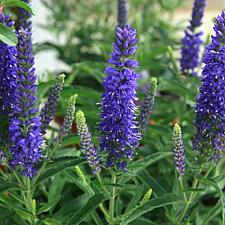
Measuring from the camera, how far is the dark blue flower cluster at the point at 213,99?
117 centimetres

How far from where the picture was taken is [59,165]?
1.30 metres

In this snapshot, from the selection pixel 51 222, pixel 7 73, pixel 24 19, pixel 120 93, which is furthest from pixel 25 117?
pixel 24 19

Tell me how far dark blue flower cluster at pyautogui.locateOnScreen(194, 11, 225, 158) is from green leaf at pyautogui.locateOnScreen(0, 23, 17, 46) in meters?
0.44

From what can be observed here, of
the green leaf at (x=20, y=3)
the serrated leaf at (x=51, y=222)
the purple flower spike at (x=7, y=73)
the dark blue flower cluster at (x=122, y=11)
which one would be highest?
the dark blue flower cluster at (x=122, y=11)

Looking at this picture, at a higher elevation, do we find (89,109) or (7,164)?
(89,109)

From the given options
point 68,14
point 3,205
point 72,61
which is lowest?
point 3,205

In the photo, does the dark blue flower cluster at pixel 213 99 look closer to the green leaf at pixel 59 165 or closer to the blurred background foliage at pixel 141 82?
the blurred background foliage at pixel 141 82

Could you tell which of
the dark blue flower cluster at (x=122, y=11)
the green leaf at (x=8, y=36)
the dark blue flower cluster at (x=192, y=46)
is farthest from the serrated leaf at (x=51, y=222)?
the dark blue flower cluster at (x=122, y=11)

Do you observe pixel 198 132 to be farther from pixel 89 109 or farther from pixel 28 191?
pixel 89 109

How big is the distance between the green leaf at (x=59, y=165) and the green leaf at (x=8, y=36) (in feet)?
1.21

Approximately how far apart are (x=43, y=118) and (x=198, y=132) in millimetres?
379

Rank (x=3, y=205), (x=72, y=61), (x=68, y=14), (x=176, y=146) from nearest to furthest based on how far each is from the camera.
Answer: (x=176, y=146) → (x=3, y=205) → (x=72, y=61) → (x=68, y=14)

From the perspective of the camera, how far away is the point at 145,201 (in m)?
1.27

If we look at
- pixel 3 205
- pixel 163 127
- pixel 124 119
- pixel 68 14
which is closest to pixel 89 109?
pixel 163 127
